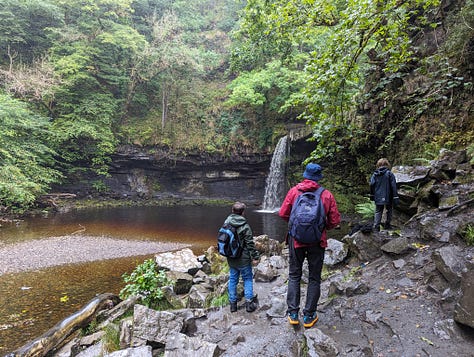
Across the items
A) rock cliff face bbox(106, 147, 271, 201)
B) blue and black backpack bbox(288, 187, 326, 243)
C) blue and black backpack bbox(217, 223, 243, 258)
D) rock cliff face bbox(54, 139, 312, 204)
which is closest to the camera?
blue and black backpack bbox(288, 187, 326, 243)

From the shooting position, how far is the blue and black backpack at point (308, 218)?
9.77ft

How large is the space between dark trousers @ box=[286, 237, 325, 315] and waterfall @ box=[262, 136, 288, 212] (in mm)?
15334

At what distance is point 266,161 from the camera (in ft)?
68.8

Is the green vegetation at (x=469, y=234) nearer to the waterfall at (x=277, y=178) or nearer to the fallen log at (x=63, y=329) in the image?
the fallen log at (x=63, y=329)

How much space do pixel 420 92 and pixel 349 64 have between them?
13.5 feet

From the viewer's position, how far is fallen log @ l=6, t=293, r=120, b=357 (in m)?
3.72

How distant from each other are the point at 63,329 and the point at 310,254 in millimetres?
3828

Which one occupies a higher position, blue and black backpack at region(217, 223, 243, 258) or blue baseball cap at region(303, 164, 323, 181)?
blue baseball cap at region(303, 164, 323, 181)

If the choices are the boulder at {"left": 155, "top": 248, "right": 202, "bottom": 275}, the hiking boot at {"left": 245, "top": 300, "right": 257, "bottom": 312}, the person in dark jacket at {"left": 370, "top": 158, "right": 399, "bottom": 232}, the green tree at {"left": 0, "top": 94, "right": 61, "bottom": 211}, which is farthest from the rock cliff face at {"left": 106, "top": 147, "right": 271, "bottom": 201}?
the hiking boot at {"left": 245, "top": 300, "right": 257, "bottom": 312}

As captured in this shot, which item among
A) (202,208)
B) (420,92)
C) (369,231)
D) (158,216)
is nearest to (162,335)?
(369,231)

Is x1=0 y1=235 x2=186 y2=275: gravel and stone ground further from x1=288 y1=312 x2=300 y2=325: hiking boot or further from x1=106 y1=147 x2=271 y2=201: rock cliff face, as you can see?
x1=106 y1=147 x2=271 y2=201: rock cliff face

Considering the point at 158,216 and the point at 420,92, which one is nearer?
the point at 420,92

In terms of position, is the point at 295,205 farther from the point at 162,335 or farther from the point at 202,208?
the point at 202,208

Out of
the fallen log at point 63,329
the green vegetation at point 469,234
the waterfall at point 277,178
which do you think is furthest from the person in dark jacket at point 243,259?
the waterfall at point 277,178
